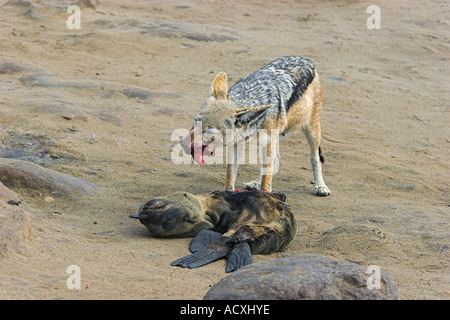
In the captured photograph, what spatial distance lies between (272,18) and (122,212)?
11742 millimetres

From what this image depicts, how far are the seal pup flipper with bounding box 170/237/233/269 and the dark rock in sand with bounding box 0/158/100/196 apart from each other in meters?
1.93

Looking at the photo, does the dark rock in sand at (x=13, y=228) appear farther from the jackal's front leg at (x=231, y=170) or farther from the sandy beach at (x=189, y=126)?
the jackal's front leg at (x=231, y=170)

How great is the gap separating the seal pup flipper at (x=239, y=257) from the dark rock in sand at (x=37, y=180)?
212cm

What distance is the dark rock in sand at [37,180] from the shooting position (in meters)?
6.13

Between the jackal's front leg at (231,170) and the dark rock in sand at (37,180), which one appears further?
the jackal's front leg at (231,170)

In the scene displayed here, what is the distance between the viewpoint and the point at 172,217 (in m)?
5.69

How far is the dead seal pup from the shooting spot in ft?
17.6

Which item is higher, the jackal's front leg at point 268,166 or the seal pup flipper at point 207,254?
the jackal's front leg at point 268,166

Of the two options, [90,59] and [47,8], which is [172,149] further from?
[47,8]

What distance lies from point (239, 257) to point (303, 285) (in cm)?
156

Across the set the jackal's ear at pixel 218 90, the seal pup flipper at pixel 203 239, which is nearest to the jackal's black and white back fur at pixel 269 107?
the jackal's ear at pixel 218 90

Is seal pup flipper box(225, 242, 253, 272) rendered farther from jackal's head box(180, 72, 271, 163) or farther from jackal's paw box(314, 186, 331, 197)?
jackal's paw box(314, 186, 331, 197)

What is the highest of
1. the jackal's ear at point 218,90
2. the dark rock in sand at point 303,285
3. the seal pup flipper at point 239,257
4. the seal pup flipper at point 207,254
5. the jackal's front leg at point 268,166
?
the jackal's ear at point 218,90

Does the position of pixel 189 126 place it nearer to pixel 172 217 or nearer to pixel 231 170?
pixel 231 170
